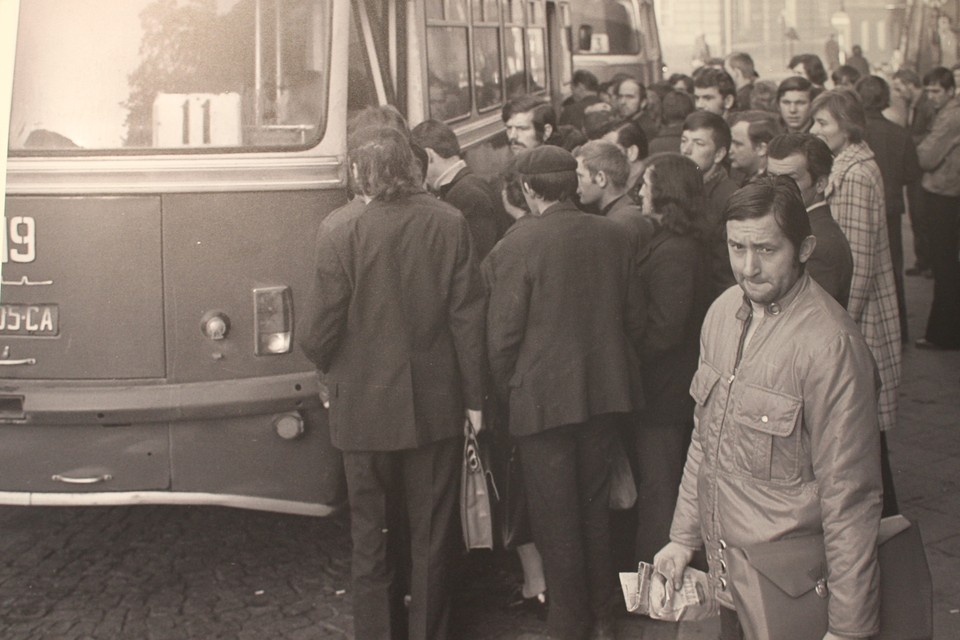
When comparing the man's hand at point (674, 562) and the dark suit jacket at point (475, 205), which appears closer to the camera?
the man's hand at point (674, 562)

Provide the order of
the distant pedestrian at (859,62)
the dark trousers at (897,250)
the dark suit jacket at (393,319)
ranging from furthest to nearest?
the distant pedestrian at (859,62), the dark trousers at (897,250), the dark suit jacket at (393,319)

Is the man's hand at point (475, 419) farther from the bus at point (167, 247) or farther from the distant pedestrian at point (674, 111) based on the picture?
the distant pedestrian at point (674, 111)

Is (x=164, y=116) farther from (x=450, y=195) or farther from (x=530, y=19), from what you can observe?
(x=530, y=19)

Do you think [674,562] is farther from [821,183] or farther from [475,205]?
[475,205]

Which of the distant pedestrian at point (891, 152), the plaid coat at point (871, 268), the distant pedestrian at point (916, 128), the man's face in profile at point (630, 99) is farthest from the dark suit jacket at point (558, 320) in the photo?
the distant pedestrian at point (916, 128)

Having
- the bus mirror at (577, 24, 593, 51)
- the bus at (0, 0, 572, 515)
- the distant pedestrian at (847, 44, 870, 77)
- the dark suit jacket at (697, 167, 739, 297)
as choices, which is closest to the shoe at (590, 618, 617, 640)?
the bus at (0, 0, 572, 515)

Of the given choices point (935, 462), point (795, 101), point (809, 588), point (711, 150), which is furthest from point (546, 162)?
point (795, 101)

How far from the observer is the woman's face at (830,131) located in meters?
6.12

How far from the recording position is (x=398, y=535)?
5.00 meters

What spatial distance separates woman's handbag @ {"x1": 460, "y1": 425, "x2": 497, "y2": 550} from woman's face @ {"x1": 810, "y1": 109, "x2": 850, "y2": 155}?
2315mm

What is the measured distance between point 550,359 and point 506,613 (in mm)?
1157

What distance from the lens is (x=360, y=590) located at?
16.1 ft

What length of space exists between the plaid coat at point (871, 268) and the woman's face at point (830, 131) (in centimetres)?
23

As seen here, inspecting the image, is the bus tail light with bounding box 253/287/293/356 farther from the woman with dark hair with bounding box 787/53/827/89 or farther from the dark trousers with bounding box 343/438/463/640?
the woman with dark hair with bounding box 787/53/827/89
